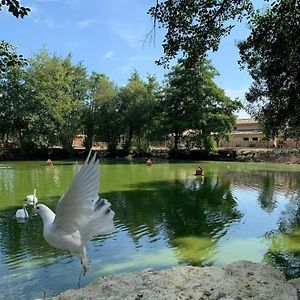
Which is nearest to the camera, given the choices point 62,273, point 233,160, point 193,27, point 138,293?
point 138,293

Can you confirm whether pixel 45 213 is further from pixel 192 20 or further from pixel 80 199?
pixel 192 20

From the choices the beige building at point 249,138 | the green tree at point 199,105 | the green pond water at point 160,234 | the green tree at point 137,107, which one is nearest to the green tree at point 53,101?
the green tree at point 137,107

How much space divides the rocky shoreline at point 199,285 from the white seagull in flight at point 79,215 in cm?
62

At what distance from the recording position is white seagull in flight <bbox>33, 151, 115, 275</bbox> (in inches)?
148

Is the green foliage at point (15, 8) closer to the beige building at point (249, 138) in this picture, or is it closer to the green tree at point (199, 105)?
the green tree at point (199, 105)

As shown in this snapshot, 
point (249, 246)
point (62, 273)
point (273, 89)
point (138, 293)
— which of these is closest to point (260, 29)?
point (273, 89)

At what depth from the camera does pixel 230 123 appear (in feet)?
→ 134

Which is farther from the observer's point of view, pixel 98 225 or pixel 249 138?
pixel 249 138

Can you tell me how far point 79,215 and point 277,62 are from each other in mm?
9433

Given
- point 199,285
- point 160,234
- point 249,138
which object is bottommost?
point 160,234

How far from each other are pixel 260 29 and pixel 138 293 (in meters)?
8.56

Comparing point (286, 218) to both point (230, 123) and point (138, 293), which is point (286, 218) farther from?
point (230, 123)

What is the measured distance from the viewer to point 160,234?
436 inches

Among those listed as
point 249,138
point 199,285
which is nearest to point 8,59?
point 199,285
